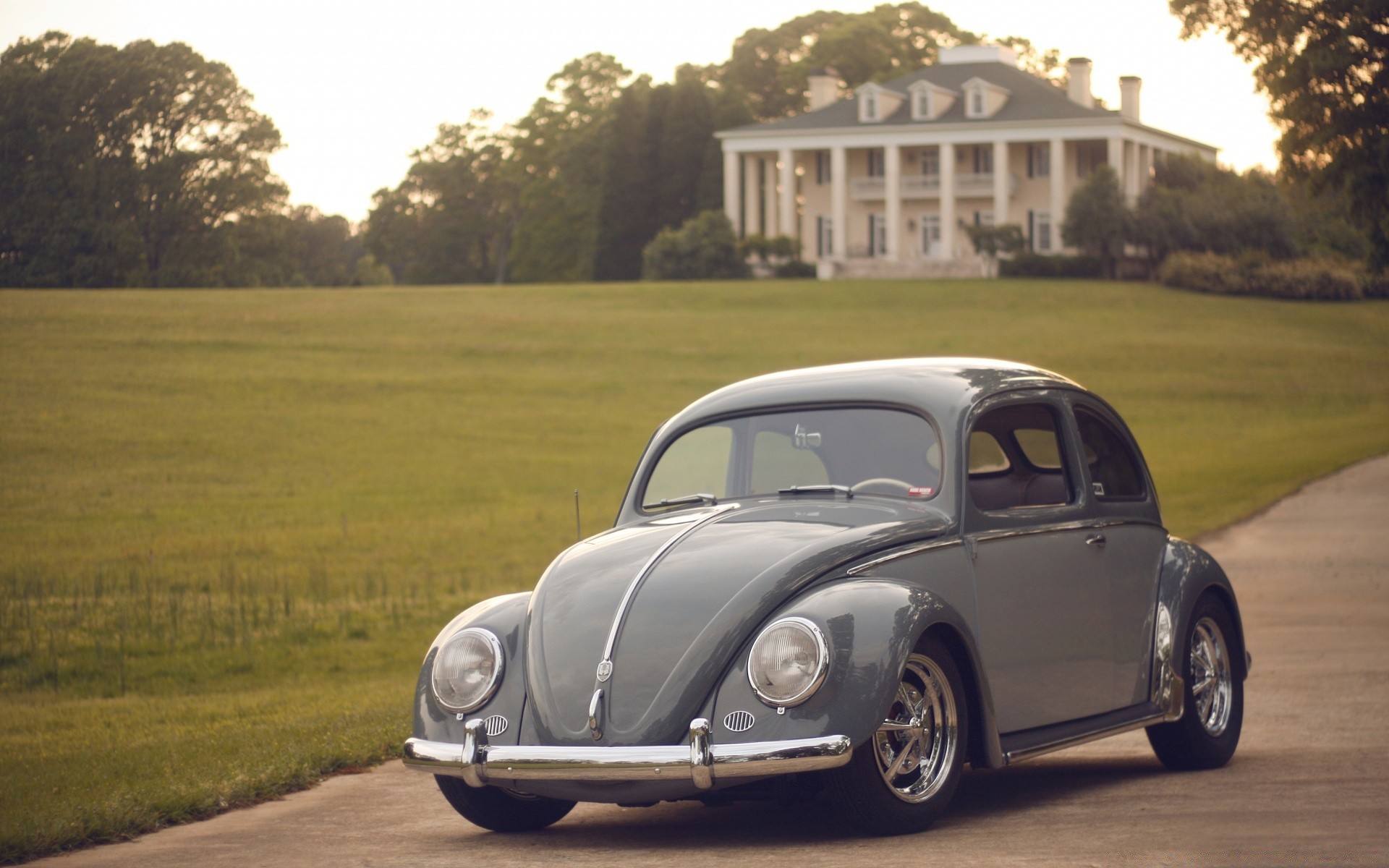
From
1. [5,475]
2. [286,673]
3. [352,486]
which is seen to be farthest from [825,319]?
[286,673]

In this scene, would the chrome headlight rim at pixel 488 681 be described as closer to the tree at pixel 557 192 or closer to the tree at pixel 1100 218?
the tree at pixel 1100 218

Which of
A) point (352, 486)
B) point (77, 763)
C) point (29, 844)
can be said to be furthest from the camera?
point (352, 486)

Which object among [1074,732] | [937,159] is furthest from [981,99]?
[1074,732]

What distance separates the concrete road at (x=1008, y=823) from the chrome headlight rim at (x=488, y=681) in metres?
0.54

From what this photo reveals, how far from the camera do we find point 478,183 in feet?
278

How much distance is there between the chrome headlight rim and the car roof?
1.58m

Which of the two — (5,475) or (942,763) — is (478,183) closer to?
(5,475)

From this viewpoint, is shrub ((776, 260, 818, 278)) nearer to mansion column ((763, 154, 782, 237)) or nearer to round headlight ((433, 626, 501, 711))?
mansion column ((763, 154, 782, 237))

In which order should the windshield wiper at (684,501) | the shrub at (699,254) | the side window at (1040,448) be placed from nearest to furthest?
the windshield wiper at (684,501) < the side window at (1040,448) < the shrub at (699,254)

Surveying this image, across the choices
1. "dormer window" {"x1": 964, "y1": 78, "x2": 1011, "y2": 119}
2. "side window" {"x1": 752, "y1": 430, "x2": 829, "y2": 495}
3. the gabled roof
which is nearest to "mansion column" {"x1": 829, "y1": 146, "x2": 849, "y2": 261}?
the gabled roof

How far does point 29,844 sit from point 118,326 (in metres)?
21.5

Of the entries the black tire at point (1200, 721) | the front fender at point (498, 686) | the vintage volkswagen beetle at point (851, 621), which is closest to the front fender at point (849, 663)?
the vintage volkswagen beetle at point (851, 621)

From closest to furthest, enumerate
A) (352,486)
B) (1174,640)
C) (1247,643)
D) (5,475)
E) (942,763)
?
1. (942,763)
2. (1174,640)
3. (1247,643)
4. (5,475)
5. (352,486)

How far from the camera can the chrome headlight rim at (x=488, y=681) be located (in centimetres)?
612
